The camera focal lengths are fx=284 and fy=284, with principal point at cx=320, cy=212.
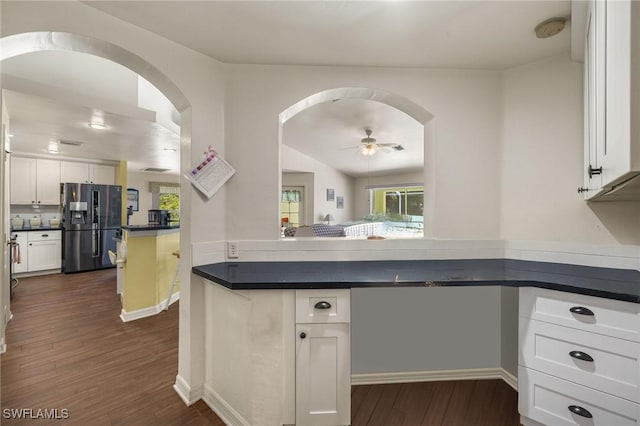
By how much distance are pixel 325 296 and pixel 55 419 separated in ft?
5.48

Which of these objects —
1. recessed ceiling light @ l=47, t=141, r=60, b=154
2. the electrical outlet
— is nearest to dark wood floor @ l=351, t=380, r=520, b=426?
the electrical outlet

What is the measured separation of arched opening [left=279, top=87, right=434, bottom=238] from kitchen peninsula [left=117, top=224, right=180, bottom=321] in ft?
4.72

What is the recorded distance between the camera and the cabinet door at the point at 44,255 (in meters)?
4.87

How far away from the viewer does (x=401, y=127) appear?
13.5 ft

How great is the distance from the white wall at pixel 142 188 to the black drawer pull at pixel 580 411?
8.01 meters

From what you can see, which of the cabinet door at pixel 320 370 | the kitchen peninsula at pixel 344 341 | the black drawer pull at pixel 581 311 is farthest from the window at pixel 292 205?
the black drawer pull at pixel 581 311

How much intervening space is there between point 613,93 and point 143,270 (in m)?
3.82

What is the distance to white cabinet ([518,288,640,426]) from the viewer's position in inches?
47.1

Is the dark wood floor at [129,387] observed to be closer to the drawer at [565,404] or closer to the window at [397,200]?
the drawer at [565,404]

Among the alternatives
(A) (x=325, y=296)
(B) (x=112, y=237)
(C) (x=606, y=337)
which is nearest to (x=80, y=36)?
(A) (x=325, y=296)

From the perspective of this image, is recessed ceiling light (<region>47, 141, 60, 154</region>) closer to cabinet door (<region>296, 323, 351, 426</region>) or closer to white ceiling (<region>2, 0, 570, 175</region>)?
white ceiling (<region>2, 0, 570, 175</region>)

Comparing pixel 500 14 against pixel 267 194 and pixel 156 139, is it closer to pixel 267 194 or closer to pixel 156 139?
pixel 267 194

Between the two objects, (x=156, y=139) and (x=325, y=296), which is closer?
(x=325, y=296)

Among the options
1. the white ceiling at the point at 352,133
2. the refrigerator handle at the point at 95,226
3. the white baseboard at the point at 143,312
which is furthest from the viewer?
the refrigerator handle at the point at 95,226
